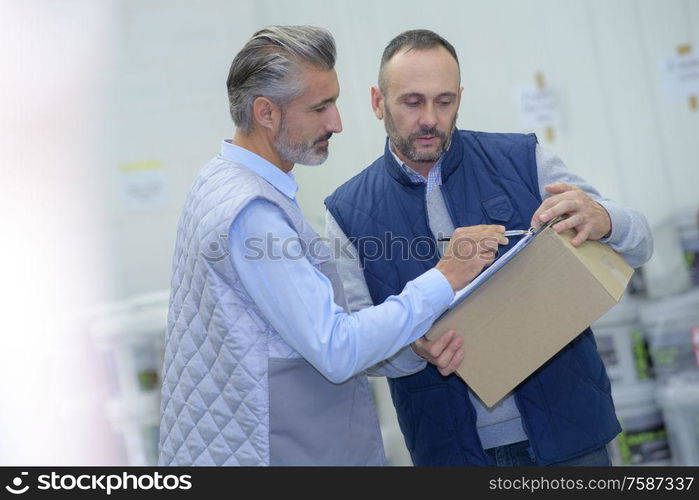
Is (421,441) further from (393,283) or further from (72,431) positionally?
(72,431)

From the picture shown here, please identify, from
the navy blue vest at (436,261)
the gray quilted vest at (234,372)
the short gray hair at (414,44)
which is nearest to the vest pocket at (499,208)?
the navy blue vest at (436,261)

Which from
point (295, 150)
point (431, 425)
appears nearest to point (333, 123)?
point (295, 150)

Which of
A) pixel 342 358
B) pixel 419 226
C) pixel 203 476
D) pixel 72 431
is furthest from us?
pixel 72 431

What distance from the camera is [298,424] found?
4.58ft

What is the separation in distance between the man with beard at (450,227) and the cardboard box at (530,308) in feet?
0.54

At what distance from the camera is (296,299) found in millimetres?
1321

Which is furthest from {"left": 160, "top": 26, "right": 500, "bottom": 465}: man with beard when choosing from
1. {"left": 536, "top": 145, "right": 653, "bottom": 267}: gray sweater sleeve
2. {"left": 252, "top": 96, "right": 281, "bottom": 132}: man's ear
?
{"left": 536, "top": 145, "right": 653, "bottom": 267}: gray sweater sleeve

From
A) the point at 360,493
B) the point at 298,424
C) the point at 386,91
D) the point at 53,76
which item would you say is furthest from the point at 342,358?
the point at 53,76

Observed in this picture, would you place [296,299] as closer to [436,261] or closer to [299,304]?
[299,304]

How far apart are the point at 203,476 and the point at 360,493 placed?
0.29m

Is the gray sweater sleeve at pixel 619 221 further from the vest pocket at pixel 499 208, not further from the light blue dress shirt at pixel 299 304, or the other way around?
the light blue dress shirt at pixel 299 304

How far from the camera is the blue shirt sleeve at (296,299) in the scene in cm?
132

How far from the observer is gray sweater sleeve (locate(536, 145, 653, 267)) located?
64.2 inches

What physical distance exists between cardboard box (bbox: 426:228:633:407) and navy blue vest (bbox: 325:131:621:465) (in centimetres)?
18
